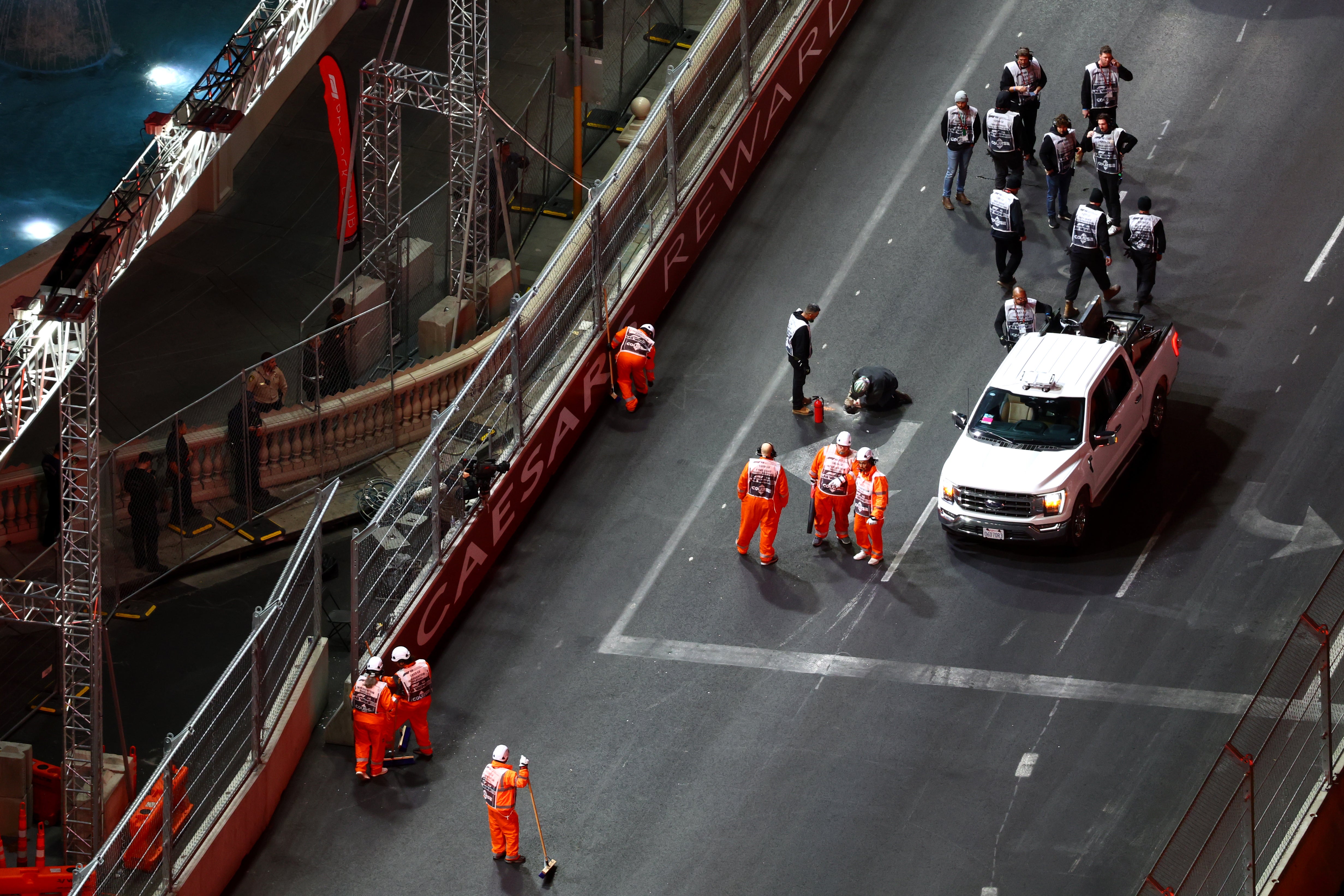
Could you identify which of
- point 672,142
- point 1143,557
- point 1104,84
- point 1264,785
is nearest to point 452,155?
point 672,142

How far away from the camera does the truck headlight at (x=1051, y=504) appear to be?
77.8 ft

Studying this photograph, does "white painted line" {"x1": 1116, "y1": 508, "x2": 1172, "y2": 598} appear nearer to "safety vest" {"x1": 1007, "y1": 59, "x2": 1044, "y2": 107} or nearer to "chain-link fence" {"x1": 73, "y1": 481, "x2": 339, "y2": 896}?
"safety vest" {"x1": 1007, "y1": 59, "x2": 1044, "y2": 107}

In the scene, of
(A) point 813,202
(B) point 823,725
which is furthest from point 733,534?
(A) point 813,202

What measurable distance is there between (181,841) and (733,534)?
7760 millimetres

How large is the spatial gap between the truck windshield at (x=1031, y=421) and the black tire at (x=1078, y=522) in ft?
2.26

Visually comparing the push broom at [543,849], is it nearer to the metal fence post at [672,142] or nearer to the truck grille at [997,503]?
the truck grille at [997,503]

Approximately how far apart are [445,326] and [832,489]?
1178 cm

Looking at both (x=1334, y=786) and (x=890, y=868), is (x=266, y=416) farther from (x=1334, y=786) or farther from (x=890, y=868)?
(x=1334, y=786)

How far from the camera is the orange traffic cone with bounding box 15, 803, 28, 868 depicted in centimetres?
2439

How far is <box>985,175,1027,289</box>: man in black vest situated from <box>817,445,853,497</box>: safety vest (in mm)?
4996

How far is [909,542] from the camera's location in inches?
981

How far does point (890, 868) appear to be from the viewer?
832 inches

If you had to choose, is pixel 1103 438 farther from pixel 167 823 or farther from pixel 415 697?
pixel 167 823

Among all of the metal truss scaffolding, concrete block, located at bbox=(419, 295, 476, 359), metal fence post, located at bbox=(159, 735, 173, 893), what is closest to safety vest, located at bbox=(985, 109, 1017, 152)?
the metal truss scaffolding
